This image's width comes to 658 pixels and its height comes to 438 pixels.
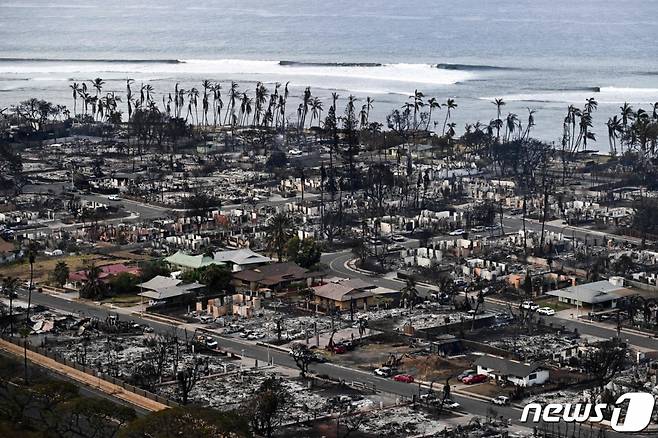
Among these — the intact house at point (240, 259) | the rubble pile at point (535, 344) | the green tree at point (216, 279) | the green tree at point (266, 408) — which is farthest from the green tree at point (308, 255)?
the green tree at point (266, 408)

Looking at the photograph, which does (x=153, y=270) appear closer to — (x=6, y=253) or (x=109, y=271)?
(x=109, y=271)

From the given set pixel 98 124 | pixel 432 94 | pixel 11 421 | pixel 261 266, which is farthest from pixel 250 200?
pixel 432 94

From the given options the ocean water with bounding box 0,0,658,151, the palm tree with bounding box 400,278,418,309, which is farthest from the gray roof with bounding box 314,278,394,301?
the ocean water with bounding box 0,0,658,151

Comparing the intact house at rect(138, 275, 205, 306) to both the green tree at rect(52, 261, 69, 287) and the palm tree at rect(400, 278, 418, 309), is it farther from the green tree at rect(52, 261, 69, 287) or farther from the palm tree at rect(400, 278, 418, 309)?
the palm tree at rect(400, 278, 418, 309)

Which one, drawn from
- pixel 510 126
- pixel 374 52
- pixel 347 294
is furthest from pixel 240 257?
pixel 374 52

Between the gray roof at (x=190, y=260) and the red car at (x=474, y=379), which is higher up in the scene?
the gray roof at (x=190, y=260)

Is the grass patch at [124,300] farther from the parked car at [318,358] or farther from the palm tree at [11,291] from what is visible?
the parked car at [318,358]

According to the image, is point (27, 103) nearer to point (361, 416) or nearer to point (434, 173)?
point (434, 173)
